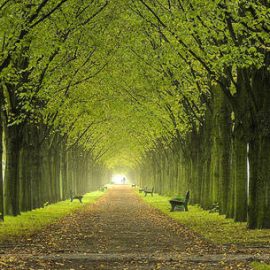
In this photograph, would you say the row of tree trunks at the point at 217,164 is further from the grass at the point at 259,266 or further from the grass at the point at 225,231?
the grass at the point at 259,266

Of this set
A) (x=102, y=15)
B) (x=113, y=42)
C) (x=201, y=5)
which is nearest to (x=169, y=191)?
(x=113, y=42)

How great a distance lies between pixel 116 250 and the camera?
651 inches

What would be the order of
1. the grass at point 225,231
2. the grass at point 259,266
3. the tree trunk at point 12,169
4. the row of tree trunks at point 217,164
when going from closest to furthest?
the grass at point 259,266 < the grass at point 225,231 < the row of tree trunks at point 217,164 < the tree trunk at point 12,169

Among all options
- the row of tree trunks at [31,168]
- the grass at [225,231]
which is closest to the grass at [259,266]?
the grass at [225,231]

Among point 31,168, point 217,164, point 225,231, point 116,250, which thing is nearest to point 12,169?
point 31,168

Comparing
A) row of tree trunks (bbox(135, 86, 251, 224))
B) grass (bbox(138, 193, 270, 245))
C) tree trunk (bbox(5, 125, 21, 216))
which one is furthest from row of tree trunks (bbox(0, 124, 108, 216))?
row of tree trunks (bbox(135, 86, 251, 224))

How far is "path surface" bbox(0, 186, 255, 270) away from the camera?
13570 mm

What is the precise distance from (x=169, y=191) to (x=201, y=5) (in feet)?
132

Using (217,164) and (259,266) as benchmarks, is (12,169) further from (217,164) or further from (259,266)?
(259,266)

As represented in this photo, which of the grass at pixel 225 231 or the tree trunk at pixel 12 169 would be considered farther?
the tree trunk at pixel 12 169

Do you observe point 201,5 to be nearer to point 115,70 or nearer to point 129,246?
point 129,246

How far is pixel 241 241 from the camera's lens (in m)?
18.1

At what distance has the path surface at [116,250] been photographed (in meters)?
13.6

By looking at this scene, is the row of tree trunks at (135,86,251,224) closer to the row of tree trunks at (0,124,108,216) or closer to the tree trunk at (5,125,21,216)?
the row of tree trunks at (0,124,108,216)
